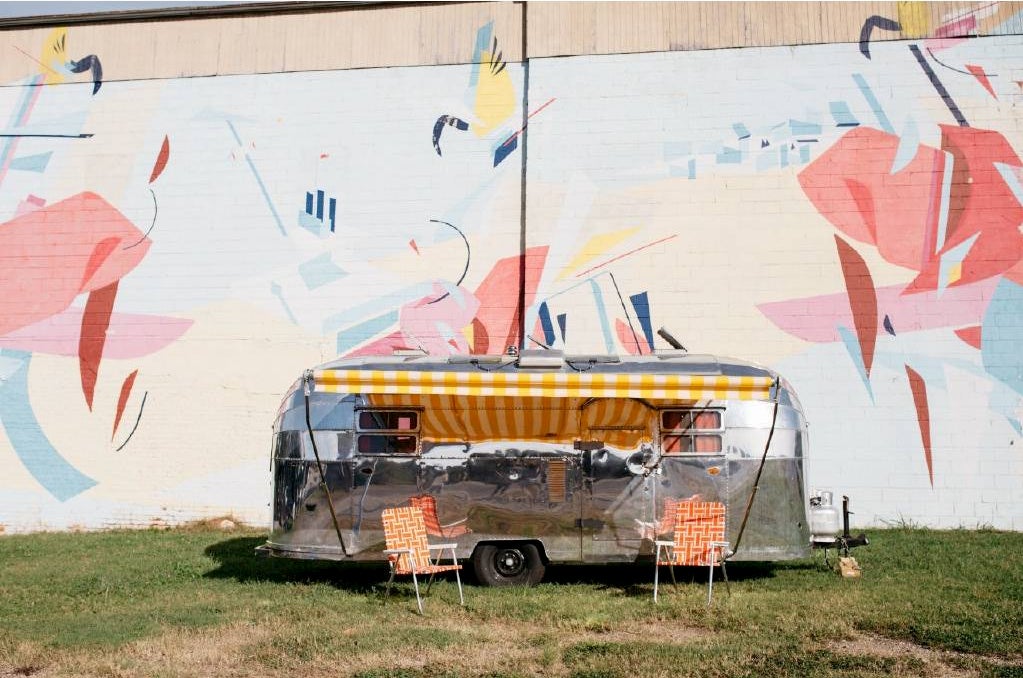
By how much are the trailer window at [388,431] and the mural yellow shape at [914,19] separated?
9.93 metres

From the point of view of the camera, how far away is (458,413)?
32.7ft

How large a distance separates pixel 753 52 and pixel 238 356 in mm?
9384

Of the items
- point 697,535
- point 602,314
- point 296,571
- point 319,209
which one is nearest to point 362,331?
point 319,209

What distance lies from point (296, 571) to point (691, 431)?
478 centimetres

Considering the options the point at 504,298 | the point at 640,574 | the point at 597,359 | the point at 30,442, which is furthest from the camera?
the point at 30,442

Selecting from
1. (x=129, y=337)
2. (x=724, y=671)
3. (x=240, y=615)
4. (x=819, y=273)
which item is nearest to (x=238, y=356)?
(x=129, y=337)

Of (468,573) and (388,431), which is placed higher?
(388,431)

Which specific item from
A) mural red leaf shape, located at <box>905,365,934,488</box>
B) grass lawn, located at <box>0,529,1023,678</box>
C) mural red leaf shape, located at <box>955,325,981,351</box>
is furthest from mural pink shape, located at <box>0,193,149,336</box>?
mural red leaf shape, located at <box>955,325,981,351</box>

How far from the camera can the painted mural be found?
45.6 feet

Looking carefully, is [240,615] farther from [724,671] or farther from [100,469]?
[100,469]

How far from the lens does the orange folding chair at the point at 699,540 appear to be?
30.4 ft

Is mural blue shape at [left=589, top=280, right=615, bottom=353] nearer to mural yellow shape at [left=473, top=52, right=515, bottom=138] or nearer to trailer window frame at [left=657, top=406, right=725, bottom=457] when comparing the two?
mural yellow shape at [left=473, top=52, right=515, bottom=138]

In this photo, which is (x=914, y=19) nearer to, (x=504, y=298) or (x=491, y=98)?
(x=491, y=98)

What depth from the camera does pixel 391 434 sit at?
9.95 m
